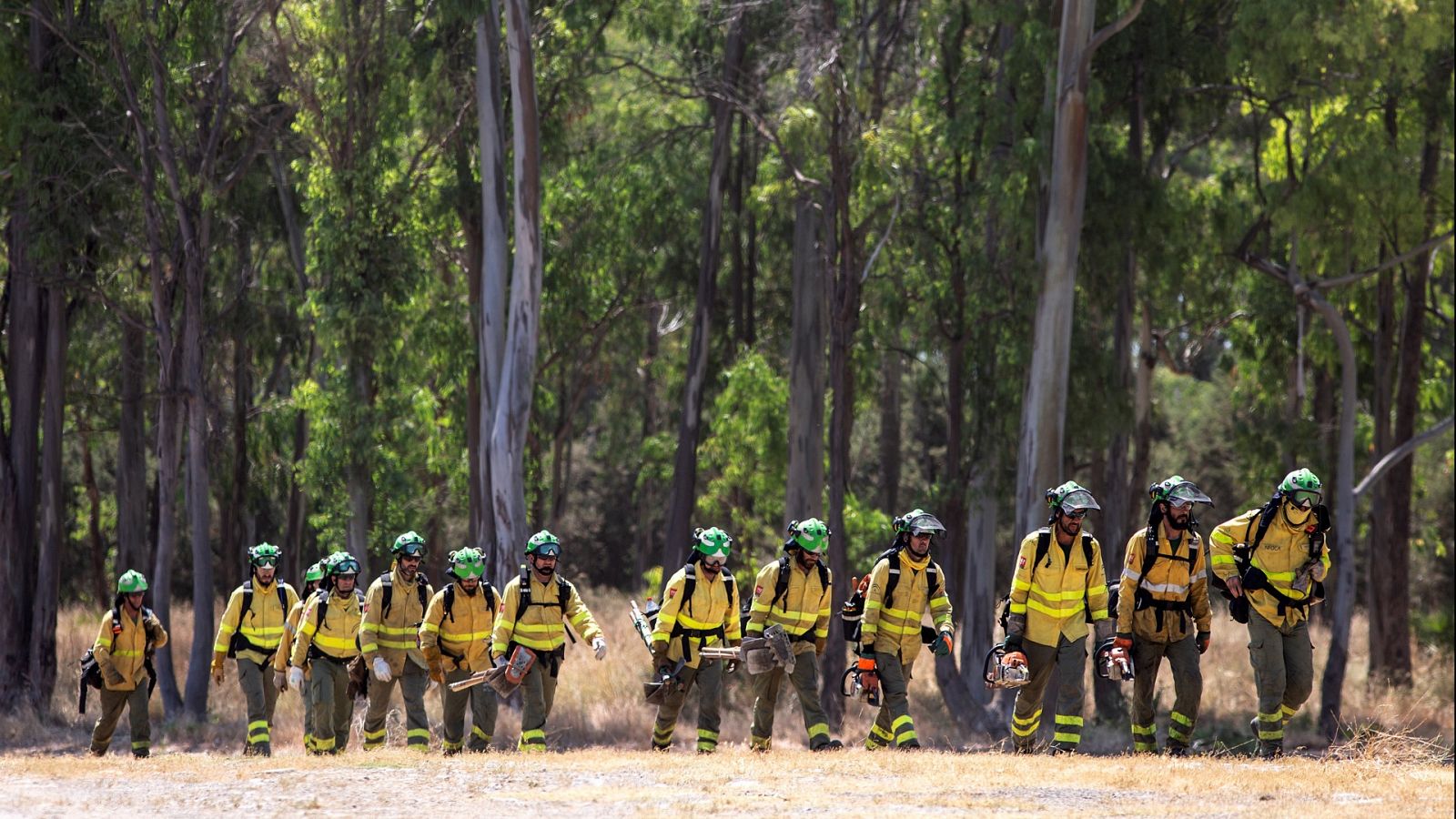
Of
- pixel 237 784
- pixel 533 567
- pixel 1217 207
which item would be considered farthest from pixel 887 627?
pixel 1217 207

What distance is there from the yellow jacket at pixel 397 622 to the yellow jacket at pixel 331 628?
0.90 feet

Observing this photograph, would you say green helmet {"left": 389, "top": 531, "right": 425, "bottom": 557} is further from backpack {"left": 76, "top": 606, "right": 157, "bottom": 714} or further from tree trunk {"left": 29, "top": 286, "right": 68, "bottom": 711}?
tree trunk {"left": 29, "top": 286, "right": 68, "bottom": 711}

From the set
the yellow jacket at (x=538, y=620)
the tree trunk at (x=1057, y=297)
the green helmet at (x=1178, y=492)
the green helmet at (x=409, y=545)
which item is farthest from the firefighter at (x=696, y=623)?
the tree trunk at (x=1057, y=297)

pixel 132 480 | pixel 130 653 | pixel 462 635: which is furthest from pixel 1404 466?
pixel 132 480

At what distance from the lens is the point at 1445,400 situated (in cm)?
2961

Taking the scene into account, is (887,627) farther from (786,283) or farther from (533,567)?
(786,283)

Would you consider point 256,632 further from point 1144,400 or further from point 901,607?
point 1144,400

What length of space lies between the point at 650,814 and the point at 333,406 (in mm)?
17396

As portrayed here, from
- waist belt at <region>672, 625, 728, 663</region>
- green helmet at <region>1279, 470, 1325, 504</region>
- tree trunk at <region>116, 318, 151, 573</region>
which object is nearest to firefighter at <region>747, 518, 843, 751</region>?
waist belt at <region>672, 625, 728, 663</region>

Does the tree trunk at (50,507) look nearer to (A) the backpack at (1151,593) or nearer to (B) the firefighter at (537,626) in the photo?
(B) the firefighter at (537,626)

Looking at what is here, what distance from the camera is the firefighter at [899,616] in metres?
13.4

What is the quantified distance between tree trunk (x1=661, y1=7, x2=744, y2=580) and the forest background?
0.09 metres

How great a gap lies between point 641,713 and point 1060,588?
11.9 meters

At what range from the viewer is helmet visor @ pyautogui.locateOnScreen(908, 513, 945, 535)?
13.0 m
